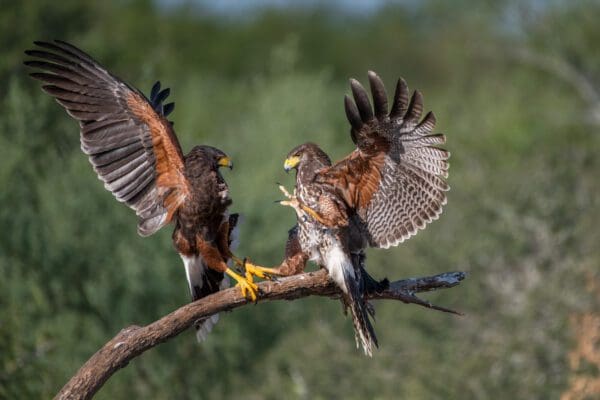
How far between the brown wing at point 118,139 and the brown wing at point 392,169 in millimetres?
1116

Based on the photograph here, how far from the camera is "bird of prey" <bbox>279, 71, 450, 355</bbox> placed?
8156 millimetres

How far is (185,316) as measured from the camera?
7.60 m

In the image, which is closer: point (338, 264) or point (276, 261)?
point (338, 264)

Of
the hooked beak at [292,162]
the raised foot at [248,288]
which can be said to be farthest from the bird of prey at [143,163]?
the raised foot at [248,288]

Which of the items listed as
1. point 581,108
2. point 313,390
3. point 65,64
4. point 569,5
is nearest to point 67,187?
point 313,390

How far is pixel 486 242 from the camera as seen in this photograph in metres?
16.9

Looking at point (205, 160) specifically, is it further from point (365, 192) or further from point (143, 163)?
point (365, 192)

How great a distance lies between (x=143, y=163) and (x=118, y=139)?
0.23 meters

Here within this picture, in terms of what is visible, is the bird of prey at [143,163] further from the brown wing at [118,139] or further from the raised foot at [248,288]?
the raised foot at [248,288]

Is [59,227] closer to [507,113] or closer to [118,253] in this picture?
[118,253]

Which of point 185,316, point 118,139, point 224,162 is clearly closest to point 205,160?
point 224,162

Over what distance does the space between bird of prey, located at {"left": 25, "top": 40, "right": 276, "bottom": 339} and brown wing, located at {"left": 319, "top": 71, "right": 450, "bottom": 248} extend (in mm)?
840

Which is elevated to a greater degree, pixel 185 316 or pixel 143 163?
pixel 143 163

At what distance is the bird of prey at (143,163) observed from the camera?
8.68 m
